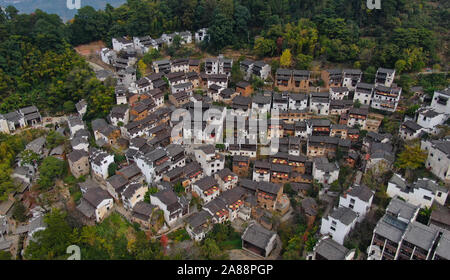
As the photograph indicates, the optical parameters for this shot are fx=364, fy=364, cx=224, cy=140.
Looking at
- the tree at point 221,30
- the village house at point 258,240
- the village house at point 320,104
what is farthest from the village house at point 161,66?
the village house at point 258,240

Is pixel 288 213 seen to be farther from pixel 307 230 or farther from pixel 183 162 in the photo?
pixel 183 162

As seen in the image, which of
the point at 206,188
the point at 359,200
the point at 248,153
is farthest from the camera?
the point at 248,153

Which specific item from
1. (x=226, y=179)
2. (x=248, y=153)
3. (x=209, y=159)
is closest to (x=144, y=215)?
(x=226, y=179)

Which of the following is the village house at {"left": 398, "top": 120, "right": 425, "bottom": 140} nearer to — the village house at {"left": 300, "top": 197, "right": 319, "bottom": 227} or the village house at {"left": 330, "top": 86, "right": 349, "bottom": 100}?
the village house at {"left": 330, "top": 86, "right": 349, "bottom": 100}

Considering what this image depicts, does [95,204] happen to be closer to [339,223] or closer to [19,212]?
[19,212]

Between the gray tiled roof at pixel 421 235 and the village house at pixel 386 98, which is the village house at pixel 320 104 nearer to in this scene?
the village house at pixel 386 98
